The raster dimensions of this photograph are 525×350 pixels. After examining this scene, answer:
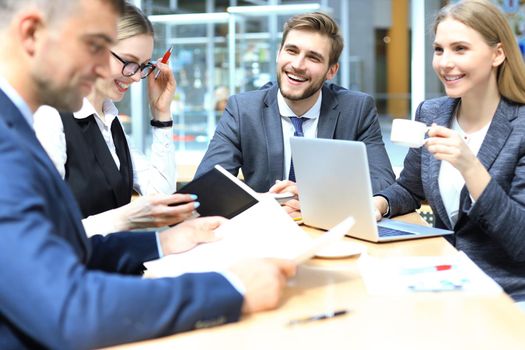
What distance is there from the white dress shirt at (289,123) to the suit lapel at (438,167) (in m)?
0.61

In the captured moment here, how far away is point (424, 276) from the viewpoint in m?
1.37

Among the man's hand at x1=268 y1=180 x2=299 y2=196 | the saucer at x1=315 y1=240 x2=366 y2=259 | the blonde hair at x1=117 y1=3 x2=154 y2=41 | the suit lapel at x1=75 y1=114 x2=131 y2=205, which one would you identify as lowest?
the saucer at x1=315 y1=240 x2=366 y2=259

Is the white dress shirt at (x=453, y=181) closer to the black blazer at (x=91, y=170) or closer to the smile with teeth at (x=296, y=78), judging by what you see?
the smile with teeth at (x=296, y=78)

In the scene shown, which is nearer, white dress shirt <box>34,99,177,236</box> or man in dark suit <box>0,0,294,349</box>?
man in dark suit <box>0,0,294,349</box>

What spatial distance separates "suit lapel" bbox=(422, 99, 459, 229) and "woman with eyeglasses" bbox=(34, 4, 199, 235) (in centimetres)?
86

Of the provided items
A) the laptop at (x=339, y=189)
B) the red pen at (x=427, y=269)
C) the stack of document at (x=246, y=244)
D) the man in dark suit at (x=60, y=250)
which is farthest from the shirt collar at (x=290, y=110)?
the man in dark suit at (x=60, y=250)

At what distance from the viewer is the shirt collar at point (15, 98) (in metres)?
1.08

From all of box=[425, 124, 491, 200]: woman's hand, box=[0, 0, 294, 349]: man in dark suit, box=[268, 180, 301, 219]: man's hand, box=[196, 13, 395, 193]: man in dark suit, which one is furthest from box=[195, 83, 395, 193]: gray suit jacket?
box=[0, 0, 294, 349]: man in dark suit

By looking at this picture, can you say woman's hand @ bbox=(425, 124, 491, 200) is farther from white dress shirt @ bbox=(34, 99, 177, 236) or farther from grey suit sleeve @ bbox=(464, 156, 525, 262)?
white dress shirt @ bbox=(34, 99, 177, 236)

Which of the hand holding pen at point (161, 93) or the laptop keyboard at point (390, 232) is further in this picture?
the hand holding pen at point (161, 93)

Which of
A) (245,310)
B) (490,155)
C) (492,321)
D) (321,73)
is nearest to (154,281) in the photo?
(245,310)

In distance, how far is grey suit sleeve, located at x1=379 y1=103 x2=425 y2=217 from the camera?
226 cm

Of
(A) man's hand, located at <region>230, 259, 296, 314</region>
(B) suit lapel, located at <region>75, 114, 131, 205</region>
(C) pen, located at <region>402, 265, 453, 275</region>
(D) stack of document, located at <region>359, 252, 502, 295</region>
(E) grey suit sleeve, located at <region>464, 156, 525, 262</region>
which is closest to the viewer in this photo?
(A) man's hand, located at <region>230, 259, 296, 314</region>

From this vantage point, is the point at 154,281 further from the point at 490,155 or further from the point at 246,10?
the point at 246,10
